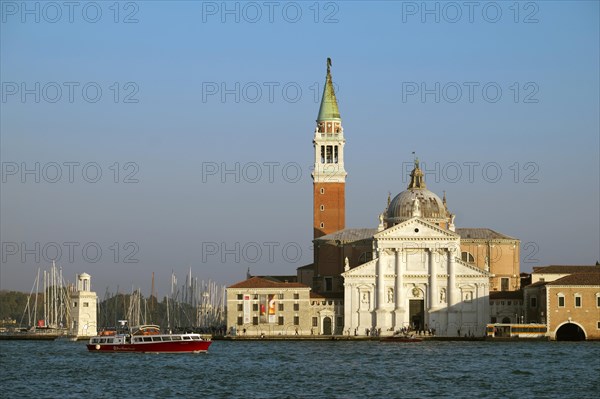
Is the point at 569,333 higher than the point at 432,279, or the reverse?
the point at 432,279

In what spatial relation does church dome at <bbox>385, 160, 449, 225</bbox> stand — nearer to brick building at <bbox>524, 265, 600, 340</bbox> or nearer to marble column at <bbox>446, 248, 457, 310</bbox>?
marble column at <bbox>446, 248, 457, 310</bbox>

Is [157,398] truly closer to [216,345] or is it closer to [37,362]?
[37,362]

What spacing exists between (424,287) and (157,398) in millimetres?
54368

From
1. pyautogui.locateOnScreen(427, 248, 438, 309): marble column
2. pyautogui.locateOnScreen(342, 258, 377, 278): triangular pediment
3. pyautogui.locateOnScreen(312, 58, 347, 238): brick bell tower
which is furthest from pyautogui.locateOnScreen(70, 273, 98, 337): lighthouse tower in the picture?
pyautogui.locateOnScreen(427, 248, 438, 309): marble column

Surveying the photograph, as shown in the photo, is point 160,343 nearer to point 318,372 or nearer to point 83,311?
point 318,372

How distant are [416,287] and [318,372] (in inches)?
1577

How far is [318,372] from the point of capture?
70562mm

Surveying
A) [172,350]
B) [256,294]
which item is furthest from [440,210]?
[172,350]

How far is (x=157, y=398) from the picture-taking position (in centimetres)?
5741

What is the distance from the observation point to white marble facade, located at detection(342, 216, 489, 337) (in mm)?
108625

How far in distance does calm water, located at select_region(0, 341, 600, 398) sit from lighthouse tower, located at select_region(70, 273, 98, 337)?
84.5ft

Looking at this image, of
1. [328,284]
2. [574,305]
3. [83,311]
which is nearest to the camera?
[574,305]

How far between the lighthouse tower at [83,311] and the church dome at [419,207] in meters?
26.2

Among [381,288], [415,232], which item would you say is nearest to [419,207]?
[415,232]
